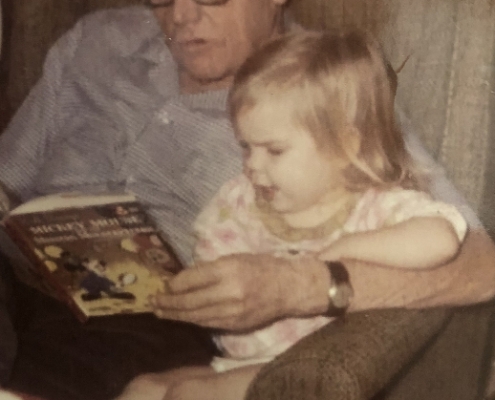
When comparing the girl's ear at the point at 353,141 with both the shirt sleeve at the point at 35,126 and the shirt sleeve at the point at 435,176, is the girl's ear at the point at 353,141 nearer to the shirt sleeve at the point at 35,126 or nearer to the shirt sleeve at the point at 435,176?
the shirt sleeve at the point at 435,176

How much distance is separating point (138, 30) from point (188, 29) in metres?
0.15

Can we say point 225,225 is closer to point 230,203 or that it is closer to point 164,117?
point 230,203

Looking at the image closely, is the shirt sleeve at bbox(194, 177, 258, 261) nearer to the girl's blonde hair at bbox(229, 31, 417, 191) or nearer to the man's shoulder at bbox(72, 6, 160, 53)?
the girl's blonde hair at bbox(229, 31, 417, 191)

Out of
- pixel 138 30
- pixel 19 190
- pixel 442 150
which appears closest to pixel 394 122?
pixel 442 150

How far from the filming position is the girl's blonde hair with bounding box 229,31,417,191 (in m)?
0.76

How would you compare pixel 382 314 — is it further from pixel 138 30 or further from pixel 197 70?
pixel 138 30

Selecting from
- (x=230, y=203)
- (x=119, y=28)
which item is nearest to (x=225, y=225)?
(x=230, y=203)

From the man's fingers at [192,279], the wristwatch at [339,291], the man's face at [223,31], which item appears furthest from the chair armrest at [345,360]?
the man's face at [223,31]

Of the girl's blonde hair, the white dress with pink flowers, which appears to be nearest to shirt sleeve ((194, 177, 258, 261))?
the white dress with pink flowers

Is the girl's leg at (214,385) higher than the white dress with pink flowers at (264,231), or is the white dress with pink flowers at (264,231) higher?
the white dress with pink flowers at (264,231)

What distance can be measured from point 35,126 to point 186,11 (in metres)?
0.34

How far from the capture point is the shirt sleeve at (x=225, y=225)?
2.70ft

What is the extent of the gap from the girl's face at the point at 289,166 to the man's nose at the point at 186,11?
143 millimetres

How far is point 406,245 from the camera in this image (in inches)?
29.5
